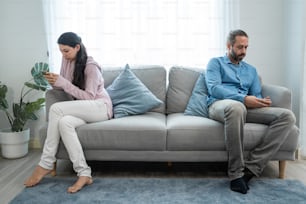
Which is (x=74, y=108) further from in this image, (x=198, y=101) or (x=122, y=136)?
(x=198, y=101)

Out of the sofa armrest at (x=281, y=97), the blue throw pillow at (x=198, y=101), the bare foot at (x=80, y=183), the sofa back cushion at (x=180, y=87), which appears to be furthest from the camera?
the sofa back cushion at (x=180, y=87)

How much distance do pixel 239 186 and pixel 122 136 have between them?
0.85 meters

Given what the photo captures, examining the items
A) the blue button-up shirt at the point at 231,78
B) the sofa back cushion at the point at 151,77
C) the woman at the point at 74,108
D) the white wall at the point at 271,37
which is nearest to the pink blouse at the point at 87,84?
the woman at the point at 74,108

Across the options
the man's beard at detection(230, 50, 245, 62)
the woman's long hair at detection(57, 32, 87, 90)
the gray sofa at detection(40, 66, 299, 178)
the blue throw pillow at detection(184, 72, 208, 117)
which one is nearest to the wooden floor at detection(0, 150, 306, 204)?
the gray sofa at detection(40, 66, 299, 178)

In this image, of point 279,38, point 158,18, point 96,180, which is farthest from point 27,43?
point 279,38

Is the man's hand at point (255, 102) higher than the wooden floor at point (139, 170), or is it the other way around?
the man's hand at point (255, 102)

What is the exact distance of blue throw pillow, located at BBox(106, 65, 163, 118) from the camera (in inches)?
96.7

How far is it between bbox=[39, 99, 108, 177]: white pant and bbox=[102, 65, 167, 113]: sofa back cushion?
623mm

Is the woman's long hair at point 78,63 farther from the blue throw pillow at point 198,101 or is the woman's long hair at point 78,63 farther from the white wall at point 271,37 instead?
the white wall at point 271,37

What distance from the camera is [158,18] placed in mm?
2990

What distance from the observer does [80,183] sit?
6.57 ft

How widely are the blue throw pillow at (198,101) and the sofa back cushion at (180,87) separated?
0.09 metres

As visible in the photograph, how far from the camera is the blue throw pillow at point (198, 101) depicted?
8.20 feet

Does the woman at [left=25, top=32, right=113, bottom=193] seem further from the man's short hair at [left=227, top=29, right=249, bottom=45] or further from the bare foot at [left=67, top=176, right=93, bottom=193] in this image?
the man's short hair at [left=227, top=29, right=249, bottom=45]
